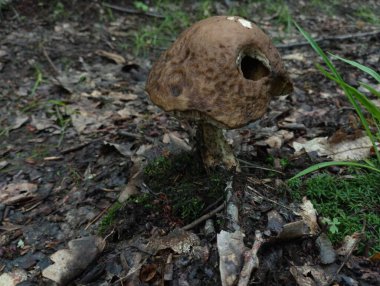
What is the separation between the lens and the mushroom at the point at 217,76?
7.82 ft

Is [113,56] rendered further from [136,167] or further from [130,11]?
[136,167]

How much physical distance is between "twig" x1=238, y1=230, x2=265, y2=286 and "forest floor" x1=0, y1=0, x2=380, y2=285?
0.11 ft

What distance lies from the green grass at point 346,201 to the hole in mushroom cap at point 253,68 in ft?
2.97

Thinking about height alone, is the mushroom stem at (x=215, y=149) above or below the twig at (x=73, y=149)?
above

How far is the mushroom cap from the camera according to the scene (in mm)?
2383

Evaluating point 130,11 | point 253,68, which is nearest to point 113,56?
point 130,11

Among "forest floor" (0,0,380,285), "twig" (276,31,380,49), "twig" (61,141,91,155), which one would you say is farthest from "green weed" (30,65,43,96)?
"twig" (276,31,380,49)

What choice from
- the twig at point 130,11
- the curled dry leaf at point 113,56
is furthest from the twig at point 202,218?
the twig at point 130,11

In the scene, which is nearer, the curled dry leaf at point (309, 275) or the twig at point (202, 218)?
the curled dry leaf at point (309, 275)

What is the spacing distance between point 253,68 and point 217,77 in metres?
0.51

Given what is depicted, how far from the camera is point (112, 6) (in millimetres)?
7562

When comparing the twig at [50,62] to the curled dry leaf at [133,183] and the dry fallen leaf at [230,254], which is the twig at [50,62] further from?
the dry fallen leaf at [230,254]

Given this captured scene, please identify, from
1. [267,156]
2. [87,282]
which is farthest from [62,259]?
[267,156]

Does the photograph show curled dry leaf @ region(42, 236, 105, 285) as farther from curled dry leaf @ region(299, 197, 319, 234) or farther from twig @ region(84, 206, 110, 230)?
curled dry leaf @ region(299, 197, 319, 234)
